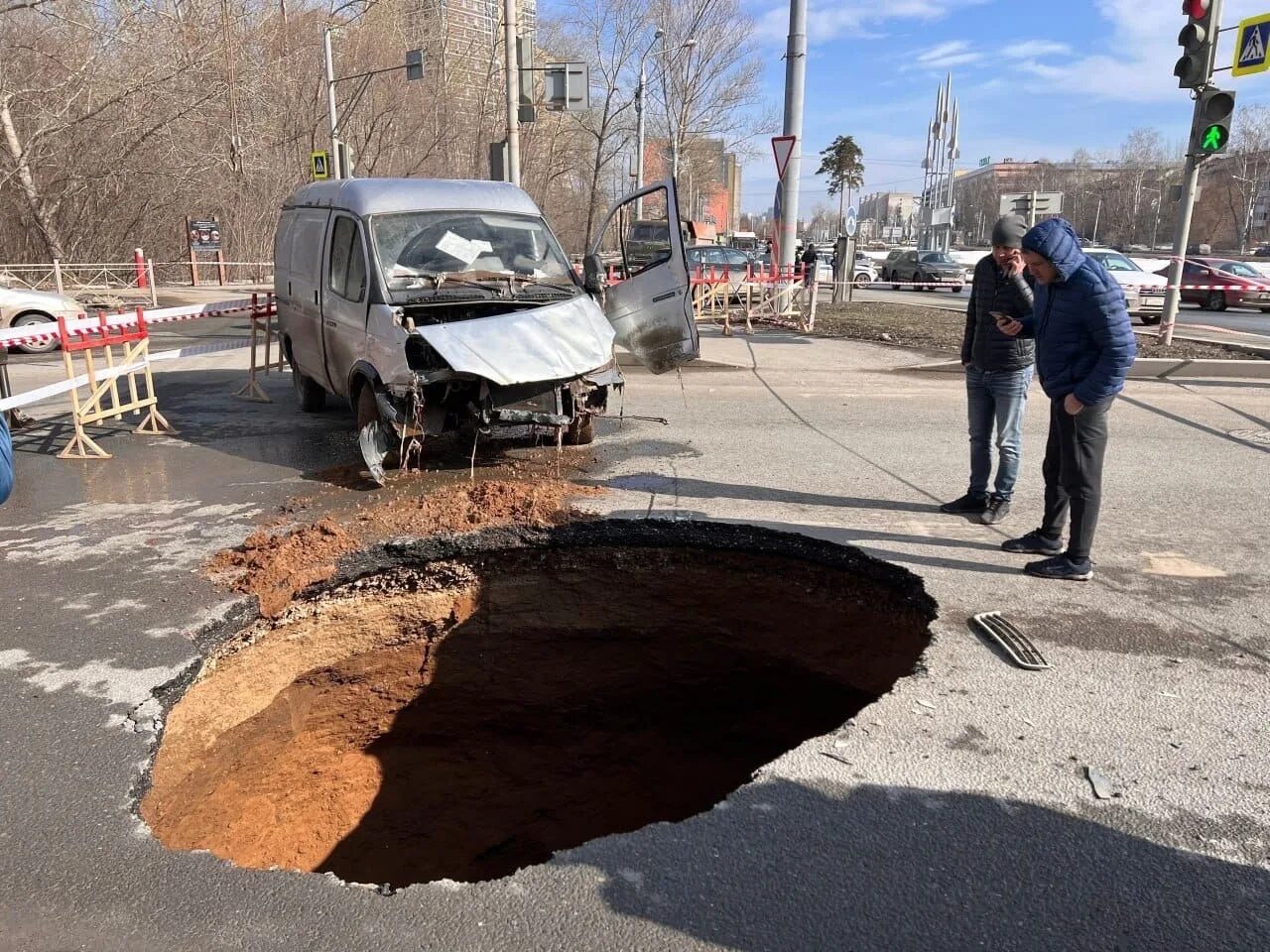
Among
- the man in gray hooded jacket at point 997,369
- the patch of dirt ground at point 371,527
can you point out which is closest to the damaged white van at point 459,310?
the patch of dirt ground at point 371,527

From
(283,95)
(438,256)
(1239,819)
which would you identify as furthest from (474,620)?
(283,95)

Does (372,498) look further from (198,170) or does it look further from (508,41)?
(198,170)

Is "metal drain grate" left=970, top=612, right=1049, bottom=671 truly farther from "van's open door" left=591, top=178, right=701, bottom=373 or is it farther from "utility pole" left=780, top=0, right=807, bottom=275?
"utility pole" left=780, top=0, right=807, bottom=275

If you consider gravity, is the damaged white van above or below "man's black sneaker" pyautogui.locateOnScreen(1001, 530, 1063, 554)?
above

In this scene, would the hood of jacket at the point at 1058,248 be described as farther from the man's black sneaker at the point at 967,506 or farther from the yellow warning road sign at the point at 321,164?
the yellow warning road sign at the point at 321,164

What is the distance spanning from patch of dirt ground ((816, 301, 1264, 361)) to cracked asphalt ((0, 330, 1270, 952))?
7842mm

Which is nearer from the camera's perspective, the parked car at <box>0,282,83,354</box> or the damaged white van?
the damaged white van

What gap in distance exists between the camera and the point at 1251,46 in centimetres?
1080

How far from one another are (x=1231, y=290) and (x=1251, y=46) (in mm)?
15502

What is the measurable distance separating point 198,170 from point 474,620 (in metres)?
29.6

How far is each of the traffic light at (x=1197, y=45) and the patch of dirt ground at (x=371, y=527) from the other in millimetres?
9823

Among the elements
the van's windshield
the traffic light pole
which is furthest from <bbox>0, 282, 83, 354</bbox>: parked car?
the traffic light pole

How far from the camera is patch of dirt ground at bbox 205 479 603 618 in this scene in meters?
4.81

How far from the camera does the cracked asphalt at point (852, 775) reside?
7.86 feet
